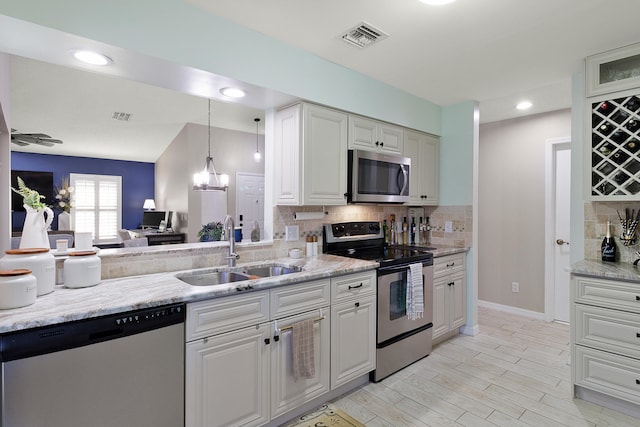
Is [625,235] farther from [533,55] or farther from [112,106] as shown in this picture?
[112,106]

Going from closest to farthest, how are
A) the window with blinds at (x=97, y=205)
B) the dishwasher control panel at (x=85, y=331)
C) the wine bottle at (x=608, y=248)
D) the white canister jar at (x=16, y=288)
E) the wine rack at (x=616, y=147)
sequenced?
the dishwasher control panel at (x=85, y=331) → the white canister jar at (x=16, y=288) → the wine rack at (x=616, y=147) → the wine bottle at (x=608, y=248) → the window with blinds at (x=97, y=205)

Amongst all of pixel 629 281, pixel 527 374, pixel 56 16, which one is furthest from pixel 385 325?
pixel 56 16

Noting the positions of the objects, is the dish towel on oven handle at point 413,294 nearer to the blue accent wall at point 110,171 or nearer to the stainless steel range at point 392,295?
the stainless steel range at point 392,295

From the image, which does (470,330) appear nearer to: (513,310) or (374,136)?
(513,310)

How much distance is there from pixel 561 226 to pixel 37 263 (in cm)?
481

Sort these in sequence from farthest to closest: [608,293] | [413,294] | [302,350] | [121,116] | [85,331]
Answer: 1. [121,116]
2. [413,294]
3. [608,293]
4. [302,350]
5. [85,331]

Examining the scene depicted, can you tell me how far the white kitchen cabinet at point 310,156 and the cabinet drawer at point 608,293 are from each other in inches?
71.3

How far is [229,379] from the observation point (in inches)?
69.0

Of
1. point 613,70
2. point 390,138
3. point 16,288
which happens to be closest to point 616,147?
point 613,70

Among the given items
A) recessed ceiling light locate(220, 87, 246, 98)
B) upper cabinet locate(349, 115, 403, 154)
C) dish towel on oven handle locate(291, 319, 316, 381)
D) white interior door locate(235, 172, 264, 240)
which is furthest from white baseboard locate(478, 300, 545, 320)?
white interior door locate(235, 172, 264, 240)

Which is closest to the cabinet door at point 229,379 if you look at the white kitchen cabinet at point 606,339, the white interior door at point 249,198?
the white kitchen cabinet at point 606,339

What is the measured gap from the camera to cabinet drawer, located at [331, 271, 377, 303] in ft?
7.43

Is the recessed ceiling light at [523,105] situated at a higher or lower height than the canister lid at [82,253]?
higher

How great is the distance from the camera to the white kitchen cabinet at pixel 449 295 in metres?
3.14
